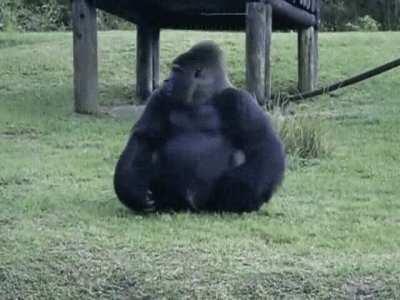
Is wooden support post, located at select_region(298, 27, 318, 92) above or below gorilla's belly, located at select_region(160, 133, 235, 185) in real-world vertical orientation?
above

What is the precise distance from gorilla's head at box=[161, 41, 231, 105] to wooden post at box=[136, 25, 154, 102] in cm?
585

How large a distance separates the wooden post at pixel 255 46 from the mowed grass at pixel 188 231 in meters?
0.75

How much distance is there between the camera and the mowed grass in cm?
399

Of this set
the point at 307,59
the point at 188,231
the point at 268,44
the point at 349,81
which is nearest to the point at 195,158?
the point at 188,231

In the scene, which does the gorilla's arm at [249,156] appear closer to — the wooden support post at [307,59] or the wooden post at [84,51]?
the wooden post at [84,51]

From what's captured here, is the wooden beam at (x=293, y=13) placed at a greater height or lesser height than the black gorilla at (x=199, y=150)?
greater

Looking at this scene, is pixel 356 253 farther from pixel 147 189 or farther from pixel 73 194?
pixel 73 194

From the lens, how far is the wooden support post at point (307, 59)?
11.3m

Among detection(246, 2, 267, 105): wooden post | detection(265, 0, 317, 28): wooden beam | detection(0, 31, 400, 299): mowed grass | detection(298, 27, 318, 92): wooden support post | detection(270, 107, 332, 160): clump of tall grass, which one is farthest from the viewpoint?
detection(298, 27, 318, 92): wooden support post

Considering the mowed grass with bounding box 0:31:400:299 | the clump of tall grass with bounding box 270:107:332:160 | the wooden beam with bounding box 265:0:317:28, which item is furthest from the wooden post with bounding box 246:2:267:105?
the clump of tall grass with bounding box 270:107:332:160

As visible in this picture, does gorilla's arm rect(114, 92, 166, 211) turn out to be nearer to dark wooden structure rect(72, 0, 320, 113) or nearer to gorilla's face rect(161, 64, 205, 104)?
gorilla's face rect(161, 64, 205, 104)

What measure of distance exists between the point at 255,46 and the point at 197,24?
11.0 ft

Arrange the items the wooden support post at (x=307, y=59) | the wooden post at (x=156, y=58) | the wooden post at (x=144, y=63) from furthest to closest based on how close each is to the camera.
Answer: the wooden post at (x=156, y=58) < the wooden support post at (x=307, y=59) < the wooden post at (x=144, y=63)

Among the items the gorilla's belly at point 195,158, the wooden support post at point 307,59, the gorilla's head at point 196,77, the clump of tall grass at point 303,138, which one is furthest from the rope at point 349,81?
the gorilla's belly at point 195,158
